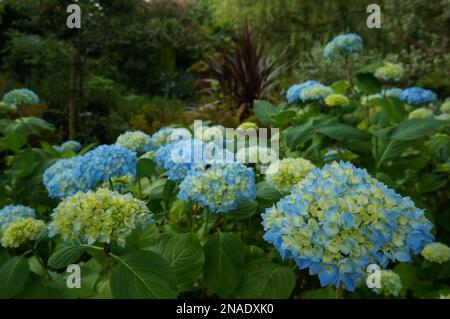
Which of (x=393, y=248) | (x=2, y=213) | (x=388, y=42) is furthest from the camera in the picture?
(x=388, y=42)

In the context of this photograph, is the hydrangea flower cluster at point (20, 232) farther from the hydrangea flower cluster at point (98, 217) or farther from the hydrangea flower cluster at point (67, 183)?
the hydrangea flower cluster at point (98, 217)

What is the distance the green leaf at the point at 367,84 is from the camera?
218 cm

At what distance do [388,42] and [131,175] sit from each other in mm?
7760

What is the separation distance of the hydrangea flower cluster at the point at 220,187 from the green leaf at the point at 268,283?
0.19 m

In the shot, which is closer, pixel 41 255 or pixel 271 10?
pixel 41 255

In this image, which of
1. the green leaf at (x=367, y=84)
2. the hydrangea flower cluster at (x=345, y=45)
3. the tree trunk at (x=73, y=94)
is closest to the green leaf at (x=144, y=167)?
the green leaf at (x=367, y=84)

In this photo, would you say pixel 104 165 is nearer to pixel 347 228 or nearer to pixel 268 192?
pixel 268 192

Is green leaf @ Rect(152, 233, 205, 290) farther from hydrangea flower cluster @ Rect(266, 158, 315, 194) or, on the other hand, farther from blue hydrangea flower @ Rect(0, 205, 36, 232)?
blue hydrangea flower @ Rect(0, 205, 36, 232)

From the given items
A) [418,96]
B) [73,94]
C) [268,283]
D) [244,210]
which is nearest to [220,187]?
[244,210]

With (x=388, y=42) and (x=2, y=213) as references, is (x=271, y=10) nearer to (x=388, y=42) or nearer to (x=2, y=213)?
(x=388, y=42)

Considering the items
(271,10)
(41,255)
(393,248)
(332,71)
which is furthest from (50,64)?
(393,248)

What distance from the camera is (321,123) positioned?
172 cm

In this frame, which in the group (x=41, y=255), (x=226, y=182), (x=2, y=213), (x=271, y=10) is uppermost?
(x=271, y=10)

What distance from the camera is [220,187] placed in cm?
121
